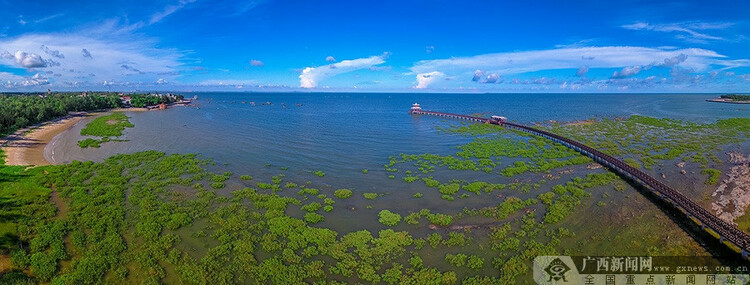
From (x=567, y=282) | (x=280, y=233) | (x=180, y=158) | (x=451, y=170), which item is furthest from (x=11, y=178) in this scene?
(x=567, y=282)

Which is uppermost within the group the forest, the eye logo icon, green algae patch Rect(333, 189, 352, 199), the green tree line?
the green tree line

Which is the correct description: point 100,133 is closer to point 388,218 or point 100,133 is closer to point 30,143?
point 30,143

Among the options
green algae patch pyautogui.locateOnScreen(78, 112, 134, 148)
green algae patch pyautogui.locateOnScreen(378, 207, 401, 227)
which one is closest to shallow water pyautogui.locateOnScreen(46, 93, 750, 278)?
green algae patch pyautogui.locateOnScreen(378, 207, 401, 227)

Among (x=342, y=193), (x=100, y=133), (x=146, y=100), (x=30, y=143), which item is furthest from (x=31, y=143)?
(x=146, y=100)

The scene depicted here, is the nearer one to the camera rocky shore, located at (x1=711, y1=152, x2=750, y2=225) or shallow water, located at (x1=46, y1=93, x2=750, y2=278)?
shallow water, located at (x1=46, y1=93, x2=750, y2=278)

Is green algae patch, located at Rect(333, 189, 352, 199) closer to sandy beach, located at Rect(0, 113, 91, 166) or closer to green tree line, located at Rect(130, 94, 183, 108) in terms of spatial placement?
sandy beach, located at Rect(0, 113, 91, 166)

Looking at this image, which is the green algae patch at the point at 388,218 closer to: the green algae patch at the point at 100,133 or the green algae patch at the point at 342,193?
the green algae patch at the point at 342,193

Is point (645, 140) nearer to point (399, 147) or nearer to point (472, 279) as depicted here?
point (399, 147)

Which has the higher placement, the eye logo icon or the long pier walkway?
the long pier walkway
